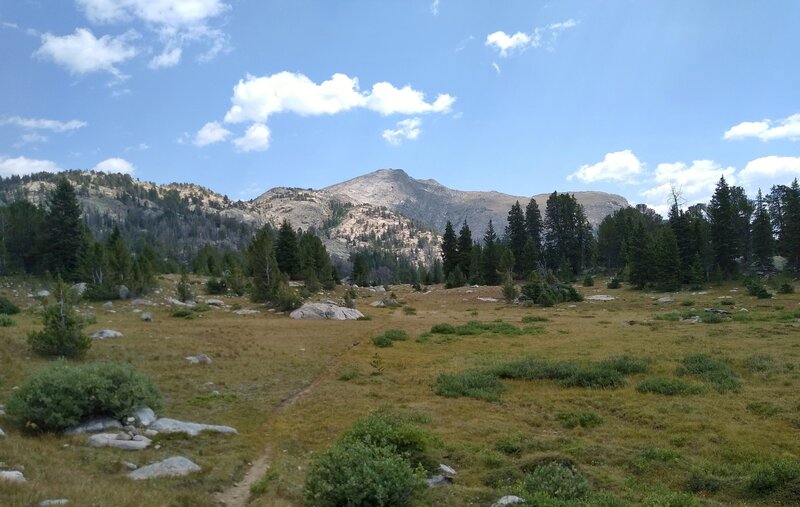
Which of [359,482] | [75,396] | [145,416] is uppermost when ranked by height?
[75,396]

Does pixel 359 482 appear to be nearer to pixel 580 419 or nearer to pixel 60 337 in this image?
pixel 580 419

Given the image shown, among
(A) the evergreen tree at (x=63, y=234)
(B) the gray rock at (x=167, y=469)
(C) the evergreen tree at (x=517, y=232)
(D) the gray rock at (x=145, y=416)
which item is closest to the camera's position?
(B) the gray rock at (x=167, y=469)

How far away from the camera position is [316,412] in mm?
18266

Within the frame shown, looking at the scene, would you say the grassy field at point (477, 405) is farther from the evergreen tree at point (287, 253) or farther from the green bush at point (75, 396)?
the evergreen tree at point (287, 253)

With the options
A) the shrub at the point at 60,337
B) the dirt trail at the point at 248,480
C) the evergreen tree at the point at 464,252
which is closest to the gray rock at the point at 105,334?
the shrub at the point at 60,337

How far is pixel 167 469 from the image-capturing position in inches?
443

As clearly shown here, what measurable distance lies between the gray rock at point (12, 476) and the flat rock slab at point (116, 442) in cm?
308

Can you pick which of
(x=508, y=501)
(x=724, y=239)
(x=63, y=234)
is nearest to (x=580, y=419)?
(x=508, y=501)

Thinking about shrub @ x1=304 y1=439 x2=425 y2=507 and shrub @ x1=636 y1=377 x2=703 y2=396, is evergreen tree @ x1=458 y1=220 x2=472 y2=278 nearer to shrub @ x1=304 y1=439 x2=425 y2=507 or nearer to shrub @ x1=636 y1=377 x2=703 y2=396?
shrub @ x1=636 y1=377 x2=703 y2=396

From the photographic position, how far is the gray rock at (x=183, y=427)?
14.4m

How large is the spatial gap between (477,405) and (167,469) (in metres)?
11.9

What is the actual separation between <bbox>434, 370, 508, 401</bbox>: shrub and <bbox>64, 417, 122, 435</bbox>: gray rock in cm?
1246

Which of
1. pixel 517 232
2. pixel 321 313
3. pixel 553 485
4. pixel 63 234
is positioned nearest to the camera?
pixel 553 485

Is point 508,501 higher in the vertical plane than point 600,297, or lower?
higher
